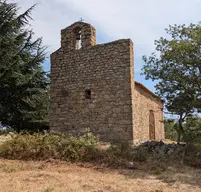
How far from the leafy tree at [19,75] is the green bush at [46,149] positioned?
6.38 m

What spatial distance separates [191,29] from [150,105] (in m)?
6.12

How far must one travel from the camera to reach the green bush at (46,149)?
814 cm

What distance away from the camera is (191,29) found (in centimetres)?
919

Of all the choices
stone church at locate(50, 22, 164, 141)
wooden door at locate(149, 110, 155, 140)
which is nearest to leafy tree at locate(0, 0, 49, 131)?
stone church at locate(50, 22, 164, 141)

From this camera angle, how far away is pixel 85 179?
6301mm

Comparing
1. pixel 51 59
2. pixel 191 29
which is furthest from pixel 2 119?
pixel 191 29

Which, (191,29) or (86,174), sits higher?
(191,29)

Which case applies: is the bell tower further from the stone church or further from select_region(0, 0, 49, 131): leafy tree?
select_region(0, 0, 49, 131): leafy tree

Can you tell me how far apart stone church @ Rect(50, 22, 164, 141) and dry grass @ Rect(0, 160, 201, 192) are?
3.50 m

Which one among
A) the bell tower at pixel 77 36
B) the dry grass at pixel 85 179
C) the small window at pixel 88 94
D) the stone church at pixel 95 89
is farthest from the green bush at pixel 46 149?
the bell tower at pixel 77 36

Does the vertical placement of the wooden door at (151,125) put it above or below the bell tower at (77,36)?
below

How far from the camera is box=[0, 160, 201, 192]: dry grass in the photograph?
563 centimetres

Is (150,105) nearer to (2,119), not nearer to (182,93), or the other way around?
(182,93)

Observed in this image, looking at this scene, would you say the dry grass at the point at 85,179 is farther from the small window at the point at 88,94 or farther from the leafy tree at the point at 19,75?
the leafy tree at the point at 19,75
